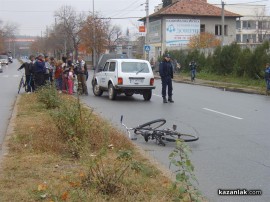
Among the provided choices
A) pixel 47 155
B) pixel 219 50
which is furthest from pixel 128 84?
pixel 219 50

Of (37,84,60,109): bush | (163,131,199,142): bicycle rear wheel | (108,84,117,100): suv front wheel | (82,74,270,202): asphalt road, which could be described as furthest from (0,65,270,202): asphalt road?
(37,84,60,109): bush

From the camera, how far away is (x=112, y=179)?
5.47 meters

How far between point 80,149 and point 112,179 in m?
1.97

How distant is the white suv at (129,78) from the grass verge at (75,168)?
30.2ft

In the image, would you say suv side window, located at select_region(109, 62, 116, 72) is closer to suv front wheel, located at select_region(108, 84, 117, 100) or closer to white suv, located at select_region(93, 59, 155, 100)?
white suv, located at select_region(93, 59, 155, 100)

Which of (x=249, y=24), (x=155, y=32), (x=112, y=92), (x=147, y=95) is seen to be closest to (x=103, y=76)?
(x=112, y=92)

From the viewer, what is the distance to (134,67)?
19344 mm

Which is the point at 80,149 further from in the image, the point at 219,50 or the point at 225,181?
the point at 219,50

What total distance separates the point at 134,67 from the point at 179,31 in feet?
146

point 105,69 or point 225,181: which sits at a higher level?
point 105,69

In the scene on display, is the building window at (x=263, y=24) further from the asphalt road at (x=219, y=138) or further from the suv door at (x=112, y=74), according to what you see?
the asphalt road at (x=219, y=138)

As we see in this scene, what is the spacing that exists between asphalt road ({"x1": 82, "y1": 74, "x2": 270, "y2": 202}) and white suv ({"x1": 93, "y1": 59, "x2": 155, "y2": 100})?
73 centimetres

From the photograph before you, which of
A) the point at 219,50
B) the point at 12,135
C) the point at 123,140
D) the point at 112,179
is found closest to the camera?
the point at 112,179

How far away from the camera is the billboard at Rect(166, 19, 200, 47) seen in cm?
6228
